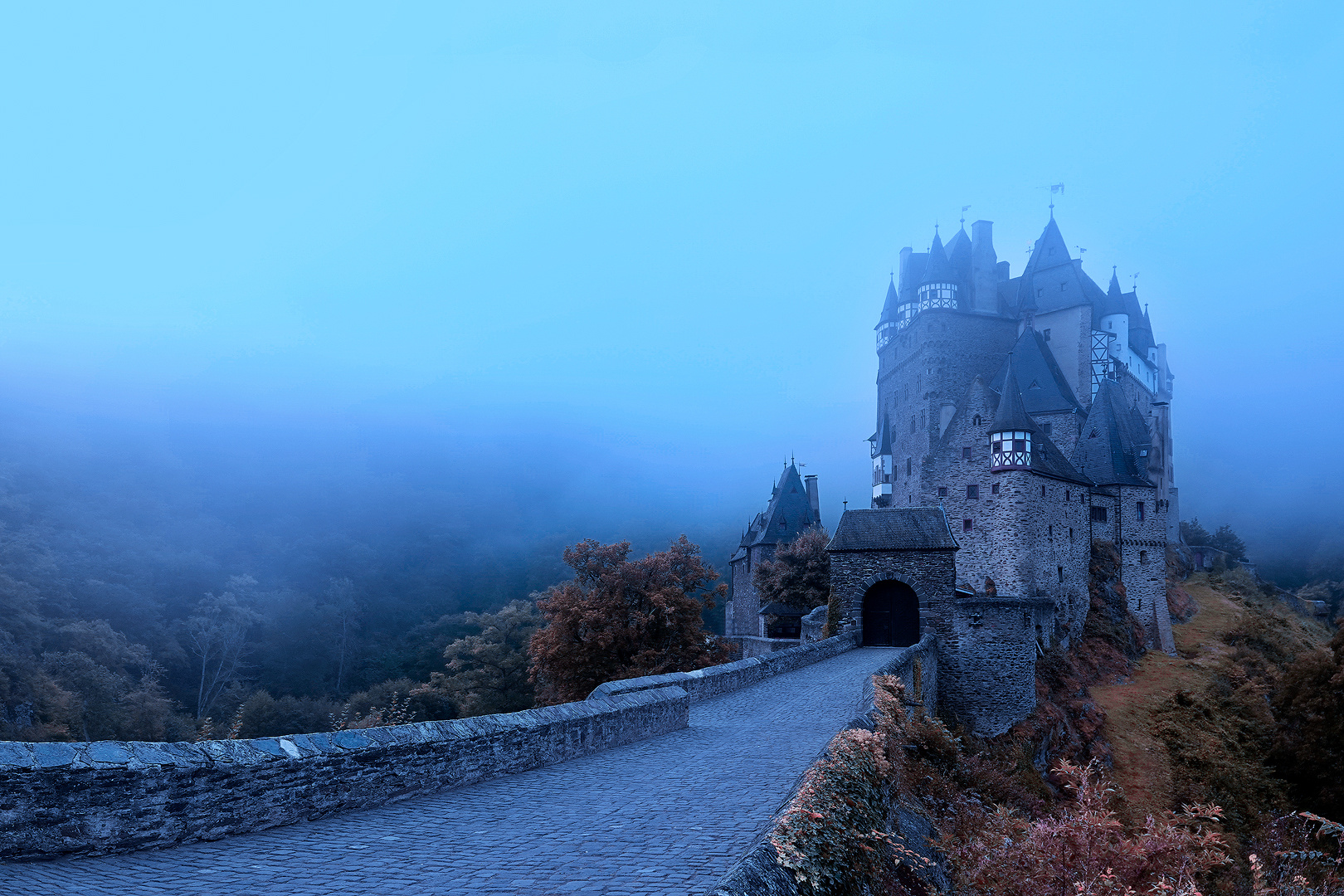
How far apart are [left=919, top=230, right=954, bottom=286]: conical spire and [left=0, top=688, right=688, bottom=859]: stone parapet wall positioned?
43419 mm

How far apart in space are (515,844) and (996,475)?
3063cm

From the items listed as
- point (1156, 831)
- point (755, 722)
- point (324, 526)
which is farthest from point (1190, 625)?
point (324, 526)

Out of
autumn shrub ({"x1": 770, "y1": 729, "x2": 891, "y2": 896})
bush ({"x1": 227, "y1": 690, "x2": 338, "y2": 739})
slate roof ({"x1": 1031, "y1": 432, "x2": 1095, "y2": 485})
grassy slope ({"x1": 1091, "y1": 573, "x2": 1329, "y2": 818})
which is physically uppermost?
slate roof ({"x1": 1031, "y1": 432, "x2": 1095, "y2": 485})

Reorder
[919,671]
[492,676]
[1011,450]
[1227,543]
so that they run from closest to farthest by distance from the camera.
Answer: [919,671]
[1011,450]
[492,676]
[1227,543]

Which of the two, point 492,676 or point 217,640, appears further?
point 217,640

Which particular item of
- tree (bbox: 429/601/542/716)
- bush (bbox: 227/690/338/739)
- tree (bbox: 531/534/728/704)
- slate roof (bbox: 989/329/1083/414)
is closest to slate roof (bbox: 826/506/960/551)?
tree (bbox: 531/534/728/704)

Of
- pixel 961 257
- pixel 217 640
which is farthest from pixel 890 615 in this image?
pixel 217 640

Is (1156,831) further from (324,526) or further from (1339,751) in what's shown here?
(324,526)

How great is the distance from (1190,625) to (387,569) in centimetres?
6339

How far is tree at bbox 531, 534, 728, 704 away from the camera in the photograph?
25.9m

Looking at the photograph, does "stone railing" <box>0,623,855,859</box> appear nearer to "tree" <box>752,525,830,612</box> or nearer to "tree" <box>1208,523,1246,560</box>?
"tree" <box>752,525,830,612</box>

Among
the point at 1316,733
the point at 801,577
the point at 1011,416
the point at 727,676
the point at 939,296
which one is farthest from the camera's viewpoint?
the point at 939,296

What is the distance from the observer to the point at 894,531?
80.4ft

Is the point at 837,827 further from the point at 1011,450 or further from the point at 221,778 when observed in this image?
the point at 1011,450
